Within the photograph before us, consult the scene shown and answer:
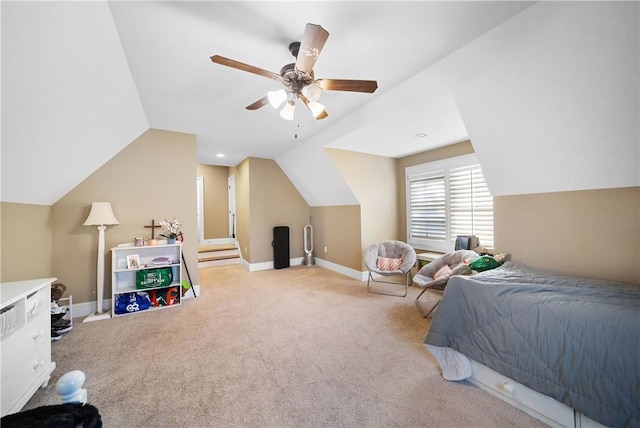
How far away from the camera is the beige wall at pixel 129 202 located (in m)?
3.03

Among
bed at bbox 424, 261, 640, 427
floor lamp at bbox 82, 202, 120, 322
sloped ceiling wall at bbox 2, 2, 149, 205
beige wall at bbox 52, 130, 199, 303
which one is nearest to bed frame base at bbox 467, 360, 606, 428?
bed at bbox 424, 261, 640, 427

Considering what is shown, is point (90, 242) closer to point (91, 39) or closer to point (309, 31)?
point (91, 39)

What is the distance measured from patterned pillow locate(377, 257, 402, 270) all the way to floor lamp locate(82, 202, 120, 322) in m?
3.77

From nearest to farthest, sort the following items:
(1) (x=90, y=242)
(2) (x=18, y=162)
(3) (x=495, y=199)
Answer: (2) (x=18, y=162) < (3) (x=495, y=199) < (1) (x=90, y=242)

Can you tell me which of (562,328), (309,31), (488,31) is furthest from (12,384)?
(488,31)

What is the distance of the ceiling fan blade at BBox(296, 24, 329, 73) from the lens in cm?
131

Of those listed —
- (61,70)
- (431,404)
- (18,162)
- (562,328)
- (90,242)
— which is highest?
(61,70)

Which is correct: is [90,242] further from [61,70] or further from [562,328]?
[562,328]

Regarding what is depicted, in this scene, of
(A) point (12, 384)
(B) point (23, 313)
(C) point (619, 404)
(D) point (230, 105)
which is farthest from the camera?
(D) point (230, 105)

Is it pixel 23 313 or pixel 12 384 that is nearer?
pixel 12 384

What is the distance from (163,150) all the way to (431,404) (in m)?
4.23

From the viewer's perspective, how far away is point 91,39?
1.58m

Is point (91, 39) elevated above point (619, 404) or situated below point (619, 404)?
above

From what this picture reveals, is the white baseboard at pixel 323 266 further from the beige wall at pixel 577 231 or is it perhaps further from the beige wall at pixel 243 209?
the beige wall at pixel 577 231
